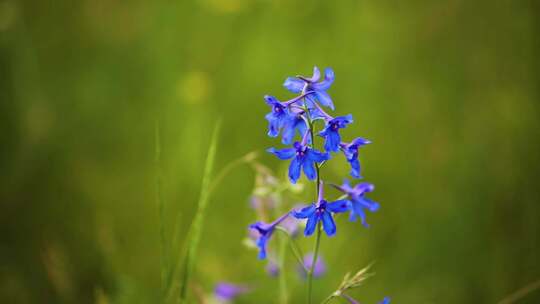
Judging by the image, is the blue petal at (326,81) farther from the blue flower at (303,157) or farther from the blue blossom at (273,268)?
the blue blossom at (273,268)

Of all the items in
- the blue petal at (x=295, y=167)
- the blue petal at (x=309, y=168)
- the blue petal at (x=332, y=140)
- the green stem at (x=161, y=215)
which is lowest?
the blue petal at (x=309, y=168)

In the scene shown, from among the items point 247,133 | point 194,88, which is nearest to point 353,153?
point 247,133

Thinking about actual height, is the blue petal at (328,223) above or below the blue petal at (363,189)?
below

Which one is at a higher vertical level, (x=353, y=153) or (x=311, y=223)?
(x=353, y=153)

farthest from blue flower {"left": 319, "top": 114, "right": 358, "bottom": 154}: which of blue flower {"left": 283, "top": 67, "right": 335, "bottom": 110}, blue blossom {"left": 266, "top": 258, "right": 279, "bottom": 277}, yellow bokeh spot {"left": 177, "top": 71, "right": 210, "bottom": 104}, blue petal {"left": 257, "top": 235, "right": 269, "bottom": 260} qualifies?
yellow bokeh spot {"left": 177, "top": 71, "right": 210, "bottom": 104}

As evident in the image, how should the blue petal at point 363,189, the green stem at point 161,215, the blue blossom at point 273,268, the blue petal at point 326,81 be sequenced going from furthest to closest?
the blue blossom at point 273,268 → the green stem at point 161,215 → the blue petal at point 363,189 → the blue petal at point 326,81

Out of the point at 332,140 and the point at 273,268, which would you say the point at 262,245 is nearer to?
the point at 332,140

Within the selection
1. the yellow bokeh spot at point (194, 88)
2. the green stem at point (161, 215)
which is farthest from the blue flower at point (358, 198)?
the yellow bokeh spot at point (194, 88)
